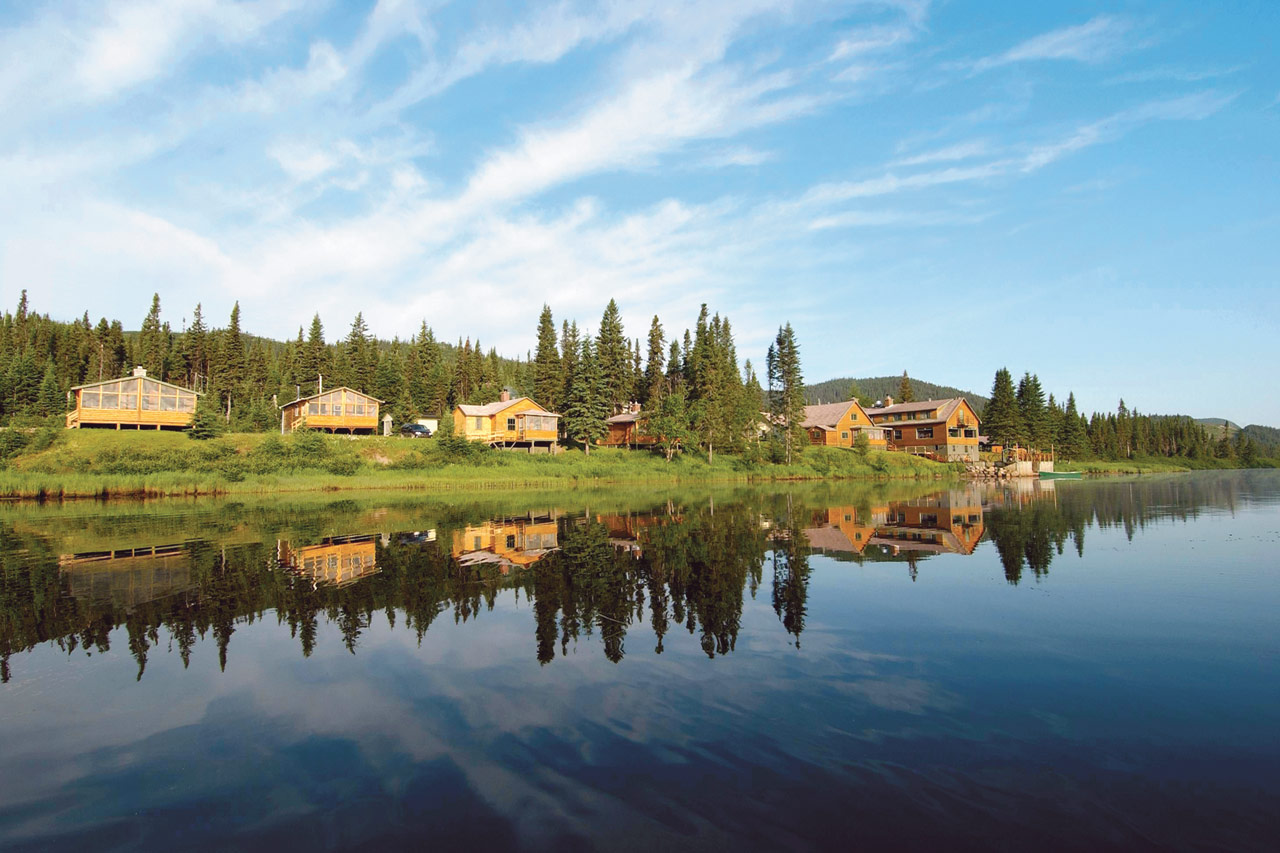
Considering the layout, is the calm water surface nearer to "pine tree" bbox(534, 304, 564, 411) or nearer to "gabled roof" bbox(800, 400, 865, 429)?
"pine tree" bbox(534, 304, 564, 411)

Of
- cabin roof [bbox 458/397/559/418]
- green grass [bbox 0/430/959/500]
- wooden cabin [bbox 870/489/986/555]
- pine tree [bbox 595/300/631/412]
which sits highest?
pine tree [bbox 595/300/631/412]

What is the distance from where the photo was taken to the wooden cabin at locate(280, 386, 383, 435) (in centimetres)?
6500

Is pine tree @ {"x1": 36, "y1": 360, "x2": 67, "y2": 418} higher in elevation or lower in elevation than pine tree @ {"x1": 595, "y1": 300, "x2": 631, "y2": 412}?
lower

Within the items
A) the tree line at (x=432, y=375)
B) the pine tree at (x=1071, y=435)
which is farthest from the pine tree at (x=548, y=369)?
the pine tree at (x=1071, y=435)

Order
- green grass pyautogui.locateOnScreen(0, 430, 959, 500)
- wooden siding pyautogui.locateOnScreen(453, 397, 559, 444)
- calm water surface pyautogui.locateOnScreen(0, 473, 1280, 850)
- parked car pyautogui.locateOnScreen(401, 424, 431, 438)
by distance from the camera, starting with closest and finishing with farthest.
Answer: calm water surface pyautogui.locateOnScreen(0, 473, 1280, 850) < green grass pyautogui.locateOnScreen(0, 430, 959, 500) < wooden siding pyautogui.locateOnScreen(453, 397, 559, 444) < parked car pyautogui.locateOnScreen(401, 424, 431, 438)

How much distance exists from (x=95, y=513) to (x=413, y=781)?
117 ft

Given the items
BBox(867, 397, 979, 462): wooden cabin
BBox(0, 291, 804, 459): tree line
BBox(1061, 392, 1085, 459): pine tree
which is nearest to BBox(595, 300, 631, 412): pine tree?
BBox(0, 291, 804, 459): tree line

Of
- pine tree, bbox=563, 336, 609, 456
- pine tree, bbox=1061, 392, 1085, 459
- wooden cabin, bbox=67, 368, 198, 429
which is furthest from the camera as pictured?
pine tree, bbox=1061, 392, 1085, 459

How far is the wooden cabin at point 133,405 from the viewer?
182ft

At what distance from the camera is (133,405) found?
56719 millimetres

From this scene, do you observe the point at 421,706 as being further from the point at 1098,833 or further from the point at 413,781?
the point at 1098,833

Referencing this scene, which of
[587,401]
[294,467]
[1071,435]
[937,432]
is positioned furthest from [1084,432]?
[294,467]

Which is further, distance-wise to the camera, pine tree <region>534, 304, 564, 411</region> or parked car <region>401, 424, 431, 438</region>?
pine tree <region>534, 304, 564, 411</region>

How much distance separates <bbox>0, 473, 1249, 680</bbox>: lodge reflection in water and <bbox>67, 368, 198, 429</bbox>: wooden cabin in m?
38.0
